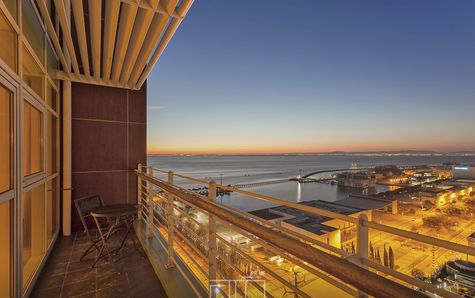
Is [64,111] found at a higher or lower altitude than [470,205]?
higher

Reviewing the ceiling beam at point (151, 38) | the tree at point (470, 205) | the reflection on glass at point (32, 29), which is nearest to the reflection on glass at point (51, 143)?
the reflection on glass at point (32, 29)

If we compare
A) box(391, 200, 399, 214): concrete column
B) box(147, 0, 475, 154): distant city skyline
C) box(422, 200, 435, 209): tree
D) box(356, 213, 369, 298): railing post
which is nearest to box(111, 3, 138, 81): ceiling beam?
box(356, 213, 369, 298): railing post

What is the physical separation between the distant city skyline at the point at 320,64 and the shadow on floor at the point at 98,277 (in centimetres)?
520

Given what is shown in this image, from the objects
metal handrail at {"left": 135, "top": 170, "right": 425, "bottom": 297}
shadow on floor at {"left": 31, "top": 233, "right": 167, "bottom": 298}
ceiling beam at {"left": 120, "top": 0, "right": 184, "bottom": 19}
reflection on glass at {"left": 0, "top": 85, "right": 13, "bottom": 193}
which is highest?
ceiling beam at {"left": 120, "top": 0, "right": 184, "bottom": 19}

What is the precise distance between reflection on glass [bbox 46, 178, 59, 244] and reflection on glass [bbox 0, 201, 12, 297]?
4.40ft

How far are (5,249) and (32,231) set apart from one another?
879mm

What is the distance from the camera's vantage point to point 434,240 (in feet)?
1.86

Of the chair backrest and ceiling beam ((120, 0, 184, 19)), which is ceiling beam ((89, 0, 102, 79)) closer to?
ceiling beam ((120, 0, 184, 19))

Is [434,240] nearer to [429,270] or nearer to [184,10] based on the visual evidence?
[184,10]

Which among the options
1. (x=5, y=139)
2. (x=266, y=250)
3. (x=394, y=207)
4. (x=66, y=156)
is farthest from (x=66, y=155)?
(x=394, y=207)

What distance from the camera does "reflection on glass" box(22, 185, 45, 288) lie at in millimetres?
2084

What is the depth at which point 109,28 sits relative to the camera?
2092mm

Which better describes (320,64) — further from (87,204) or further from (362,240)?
(362,240)

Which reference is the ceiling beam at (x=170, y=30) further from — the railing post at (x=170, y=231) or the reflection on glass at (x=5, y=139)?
the railing post at (x=170, y=231)
